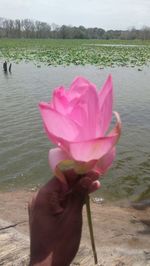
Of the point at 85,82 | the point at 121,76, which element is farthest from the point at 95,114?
the point at 121,76

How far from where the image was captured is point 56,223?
114cm

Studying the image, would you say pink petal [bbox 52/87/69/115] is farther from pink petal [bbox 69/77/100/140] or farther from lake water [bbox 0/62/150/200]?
lake water [bbox 0/62/150/200]

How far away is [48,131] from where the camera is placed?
0.96m

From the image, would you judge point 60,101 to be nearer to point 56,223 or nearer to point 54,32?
point 56,223

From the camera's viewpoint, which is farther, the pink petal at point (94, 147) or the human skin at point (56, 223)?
the human skin at point (56, 223)

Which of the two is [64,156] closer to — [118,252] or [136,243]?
[118,252]

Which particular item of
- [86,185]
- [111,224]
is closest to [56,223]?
[86,185]

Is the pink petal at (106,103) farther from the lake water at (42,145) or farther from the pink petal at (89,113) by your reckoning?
the lake water at (42,145)

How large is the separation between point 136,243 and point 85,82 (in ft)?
14.5

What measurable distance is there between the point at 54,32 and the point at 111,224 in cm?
13030

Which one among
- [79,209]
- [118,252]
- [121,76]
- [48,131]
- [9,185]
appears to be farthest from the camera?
[121,76]

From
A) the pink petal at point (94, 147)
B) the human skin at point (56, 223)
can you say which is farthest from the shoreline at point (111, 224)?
the pink petal at point (94, 147)

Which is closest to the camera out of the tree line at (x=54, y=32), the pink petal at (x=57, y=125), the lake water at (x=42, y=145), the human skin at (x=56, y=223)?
the pink petal at (x=57, y=125)

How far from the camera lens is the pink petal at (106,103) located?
966 millimetres
